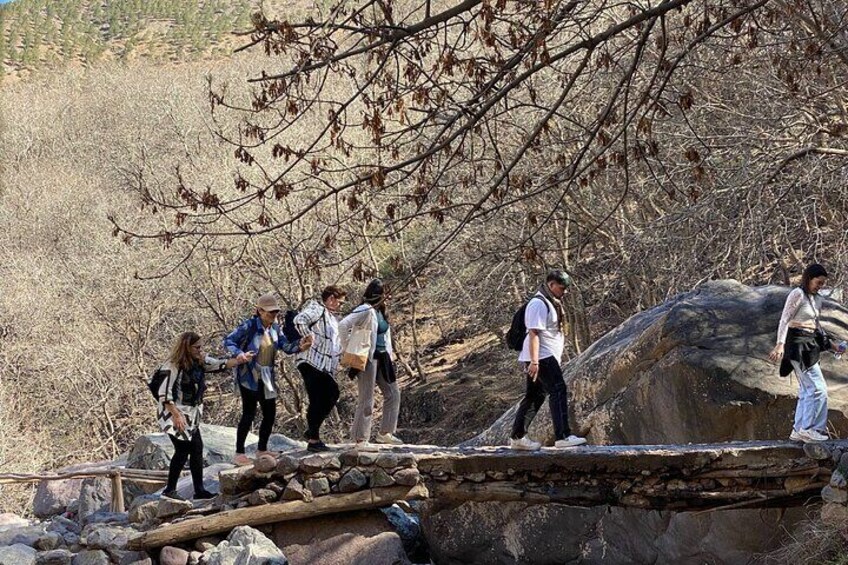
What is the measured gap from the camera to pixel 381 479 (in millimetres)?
13523

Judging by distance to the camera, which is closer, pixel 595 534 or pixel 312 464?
pixel 312 464

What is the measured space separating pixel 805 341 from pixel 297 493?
5173 millimetres

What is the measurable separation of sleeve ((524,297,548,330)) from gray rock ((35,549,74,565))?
20.0 feet

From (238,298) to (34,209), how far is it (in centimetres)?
1666

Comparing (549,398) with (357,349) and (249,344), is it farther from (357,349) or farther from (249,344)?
(249,344)

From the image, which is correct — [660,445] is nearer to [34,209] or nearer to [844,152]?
[844,152]

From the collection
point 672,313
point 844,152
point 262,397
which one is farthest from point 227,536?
point 844,152

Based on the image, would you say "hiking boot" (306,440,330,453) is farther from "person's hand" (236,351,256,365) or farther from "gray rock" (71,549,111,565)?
"gray rock" (71,549,111,565)

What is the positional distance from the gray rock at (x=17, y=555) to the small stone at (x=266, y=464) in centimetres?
302

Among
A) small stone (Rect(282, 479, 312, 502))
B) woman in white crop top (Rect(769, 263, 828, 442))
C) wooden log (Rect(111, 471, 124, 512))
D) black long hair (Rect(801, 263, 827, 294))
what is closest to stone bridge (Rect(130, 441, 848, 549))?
small stone (Rect(282, 479, 312, 502))

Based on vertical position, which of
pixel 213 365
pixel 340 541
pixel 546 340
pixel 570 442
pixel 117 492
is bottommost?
pixel 340 541


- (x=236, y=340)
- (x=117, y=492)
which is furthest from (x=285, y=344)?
(x=117, y=492)

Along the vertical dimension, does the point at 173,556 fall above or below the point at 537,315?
below

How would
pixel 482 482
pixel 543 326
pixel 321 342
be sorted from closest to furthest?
pixel 543 326
pixel 321 342
pixel 482 482
